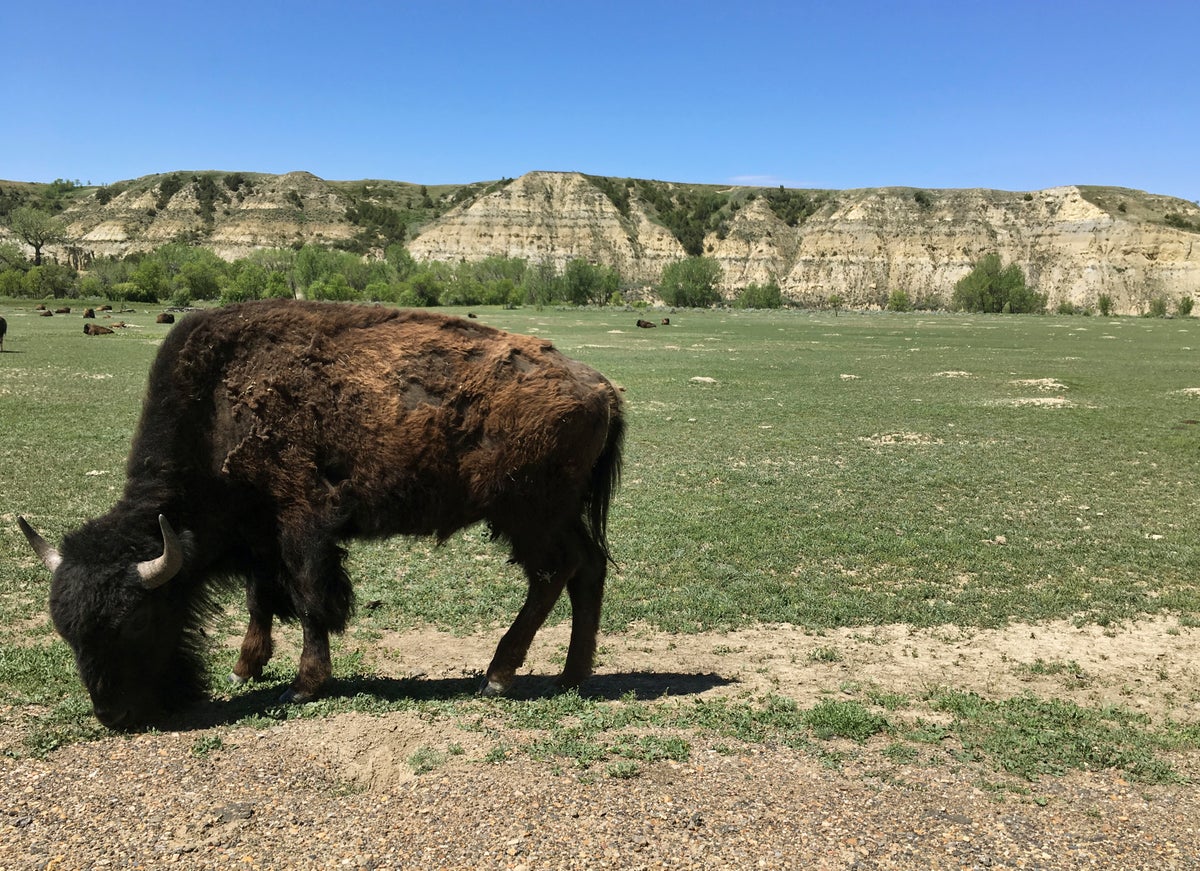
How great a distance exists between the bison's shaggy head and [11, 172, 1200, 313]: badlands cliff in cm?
12104

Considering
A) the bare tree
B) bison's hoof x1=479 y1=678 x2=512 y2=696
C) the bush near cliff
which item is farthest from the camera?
the bush near cliff

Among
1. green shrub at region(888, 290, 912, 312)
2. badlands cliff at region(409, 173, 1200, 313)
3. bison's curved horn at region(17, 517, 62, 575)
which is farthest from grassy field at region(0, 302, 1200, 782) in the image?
badlands cliff at region(409, 173, 1200, 313)

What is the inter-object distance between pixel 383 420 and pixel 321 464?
0.54 metres

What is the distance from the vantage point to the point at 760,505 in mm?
11688

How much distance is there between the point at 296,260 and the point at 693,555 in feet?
309

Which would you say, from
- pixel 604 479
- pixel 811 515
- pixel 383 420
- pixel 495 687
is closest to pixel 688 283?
pixel 811 515

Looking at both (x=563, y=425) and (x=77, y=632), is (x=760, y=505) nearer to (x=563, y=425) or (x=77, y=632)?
(x=563, y=425)

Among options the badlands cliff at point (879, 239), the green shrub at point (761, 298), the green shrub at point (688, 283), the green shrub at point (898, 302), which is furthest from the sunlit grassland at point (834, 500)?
the badlands cliff at point (879, 239)

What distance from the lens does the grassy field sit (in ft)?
25.4

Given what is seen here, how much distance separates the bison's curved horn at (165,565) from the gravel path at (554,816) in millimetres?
966

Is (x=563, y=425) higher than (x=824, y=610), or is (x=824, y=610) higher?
(x=563, y=425)

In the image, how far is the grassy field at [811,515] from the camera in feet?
25.4

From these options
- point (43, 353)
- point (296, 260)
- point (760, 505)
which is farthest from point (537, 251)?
point (760, 505)

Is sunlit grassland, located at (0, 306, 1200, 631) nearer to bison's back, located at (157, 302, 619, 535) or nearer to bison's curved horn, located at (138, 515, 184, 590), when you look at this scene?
bison's back, located at (157, 302, 619, 535)
